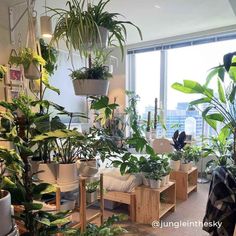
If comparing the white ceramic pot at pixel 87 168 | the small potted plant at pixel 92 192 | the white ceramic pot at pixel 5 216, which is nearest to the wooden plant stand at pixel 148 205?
the small potted plant at pixel 92 192

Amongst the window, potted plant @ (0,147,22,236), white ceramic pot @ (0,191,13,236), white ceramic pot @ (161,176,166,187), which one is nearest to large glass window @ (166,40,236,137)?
the window

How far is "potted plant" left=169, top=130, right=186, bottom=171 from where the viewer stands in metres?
3.35

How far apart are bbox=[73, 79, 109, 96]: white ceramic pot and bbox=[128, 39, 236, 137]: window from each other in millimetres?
3144

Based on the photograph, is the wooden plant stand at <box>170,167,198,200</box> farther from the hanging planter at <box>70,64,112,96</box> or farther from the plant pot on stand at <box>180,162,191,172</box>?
the hanging planter at <box>70,64,112,96</box>

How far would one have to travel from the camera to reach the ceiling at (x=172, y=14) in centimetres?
332

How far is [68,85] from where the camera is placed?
544 centimetres

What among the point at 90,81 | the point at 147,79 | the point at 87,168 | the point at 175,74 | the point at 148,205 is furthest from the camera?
the point at 147,79

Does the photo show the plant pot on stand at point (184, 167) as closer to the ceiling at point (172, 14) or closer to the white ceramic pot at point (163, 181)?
the white ceramic pot at point (163, 181)

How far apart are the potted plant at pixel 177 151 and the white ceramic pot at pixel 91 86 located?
220cm

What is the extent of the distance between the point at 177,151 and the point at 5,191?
9.34 feet

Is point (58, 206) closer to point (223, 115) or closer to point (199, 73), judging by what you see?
point (223, 115)

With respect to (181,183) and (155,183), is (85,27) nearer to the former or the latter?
(155,183)

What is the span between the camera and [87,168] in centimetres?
155

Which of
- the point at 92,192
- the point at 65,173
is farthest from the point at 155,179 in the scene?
the point at 65,173
